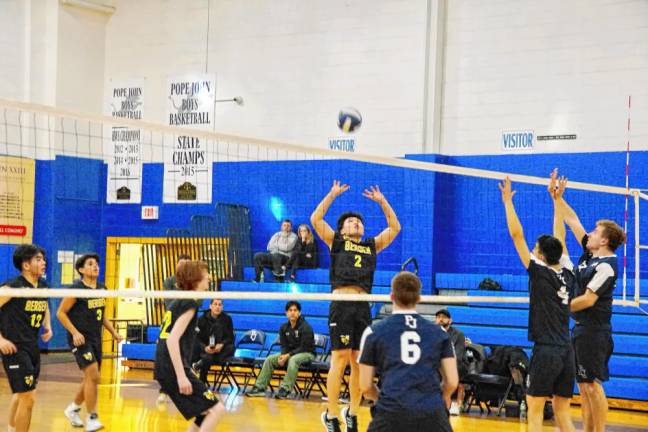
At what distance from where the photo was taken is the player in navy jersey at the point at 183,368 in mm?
8383

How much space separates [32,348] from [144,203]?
13.6 m

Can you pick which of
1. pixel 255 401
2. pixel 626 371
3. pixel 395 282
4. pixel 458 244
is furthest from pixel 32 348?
pixel 458 244

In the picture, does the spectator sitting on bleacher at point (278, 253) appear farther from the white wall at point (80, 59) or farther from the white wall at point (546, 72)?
the white wall at point (80, 59)

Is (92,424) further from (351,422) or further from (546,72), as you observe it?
(546,72)

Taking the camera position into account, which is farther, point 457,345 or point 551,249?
point 457,345

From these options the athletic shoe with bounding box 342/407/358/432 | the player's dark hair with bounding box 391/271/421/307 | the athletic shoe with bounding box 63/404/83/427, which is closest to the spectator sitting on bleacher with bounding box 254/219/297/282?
the athletic shoe with bounding box 63/404/83/427

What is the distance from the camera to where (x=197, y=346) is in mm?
16125

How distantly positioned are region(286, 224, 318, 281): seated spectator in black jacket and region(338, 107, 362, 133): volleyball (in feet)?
8.21

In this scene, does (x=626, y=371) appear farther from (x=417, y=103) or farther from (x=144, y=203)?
(x=144, y=203)

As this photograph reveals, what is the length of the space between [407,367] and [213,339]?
34.0 feet

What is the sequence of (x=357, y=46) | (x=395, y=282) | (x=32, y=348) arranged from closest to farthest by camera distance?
1. (x=395, y=282)
2. (x=32, y=348)
3. (x=357, y=46)

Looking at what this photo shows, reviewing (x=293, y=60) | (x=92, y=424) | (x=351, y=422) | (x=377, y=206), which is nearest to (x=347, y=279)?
(x=351, y=422)

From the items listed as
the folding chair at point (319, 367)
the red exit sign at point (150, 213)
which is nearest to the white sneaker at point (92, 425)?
the folding chair at point (319, 367)

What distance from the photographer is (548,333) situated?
356 inches
